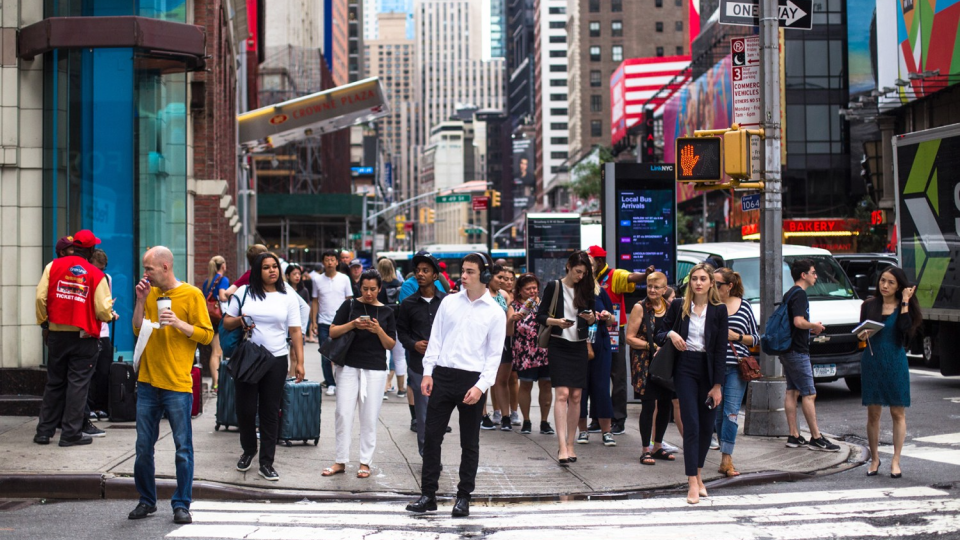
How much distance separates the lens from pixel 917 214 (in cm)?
1575

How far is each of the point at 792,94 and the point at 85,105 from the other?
169ft

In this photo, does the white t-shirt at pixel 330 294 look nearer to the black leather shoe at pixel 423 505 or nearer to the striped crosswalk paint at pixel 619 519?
the striped crosswalk paint at pixel 619 519

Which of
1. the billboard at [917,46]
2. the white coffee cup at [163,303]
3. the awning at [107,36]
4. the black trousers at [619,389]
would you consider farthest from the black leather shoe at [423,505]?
the billboard at [917,46]

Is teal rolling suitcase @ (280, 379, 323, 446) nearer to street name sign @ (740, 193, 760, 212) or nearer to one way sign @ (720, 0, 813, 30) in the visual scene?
street name sign @ (740, 193, 760, 212)

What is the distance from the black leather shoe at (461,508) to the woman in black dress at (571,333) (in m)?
2.33

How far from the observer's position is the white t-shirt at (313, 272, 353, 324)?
49.5 ft

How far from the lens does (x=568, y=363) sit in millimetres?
9961

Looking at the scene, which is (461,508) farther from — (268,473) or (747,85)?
(747,85)

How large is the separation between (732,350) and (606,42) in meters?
126

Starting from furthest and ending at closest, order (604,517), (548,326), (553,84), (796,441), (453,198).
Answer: (553,84), (453,198), (796,441), (548,326), (604,517)

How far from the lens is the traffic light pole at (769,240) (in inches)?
455

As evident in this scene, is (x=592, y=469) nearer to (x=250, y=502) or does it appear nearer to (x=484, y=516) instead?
(x=484, y=516)

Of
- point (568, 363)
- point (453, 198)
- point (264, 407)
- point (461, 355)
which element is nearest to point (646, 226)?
point (568, 363)

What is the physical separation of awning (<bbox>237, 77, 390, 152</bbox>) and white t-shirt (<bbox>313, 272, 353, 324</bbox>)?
1520cm
